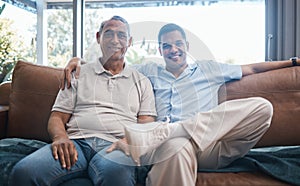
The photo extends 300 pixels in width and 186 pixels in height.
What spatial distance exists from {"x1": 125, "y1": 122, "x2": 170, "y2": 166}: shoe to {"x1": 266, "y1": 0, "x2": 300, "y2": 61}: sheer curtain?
5.02 ft

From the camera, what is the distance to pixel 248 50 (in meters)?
2.53

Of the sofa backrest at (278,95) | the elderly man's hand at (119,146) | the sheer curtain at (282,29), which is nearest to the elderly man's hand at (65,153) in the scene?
the elderly man's hand at (119,146)

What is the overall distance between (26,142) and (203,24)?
1414 mm

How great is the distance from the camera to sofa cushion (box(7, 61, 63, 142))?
1.81 m

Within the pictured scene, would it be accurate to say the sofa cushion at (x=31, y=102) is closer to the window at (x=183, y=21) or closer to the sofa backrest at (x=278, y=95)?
the window at (x=183, y=21)

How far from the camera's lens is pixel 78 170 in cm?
131

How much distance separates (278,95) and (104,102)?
89cm

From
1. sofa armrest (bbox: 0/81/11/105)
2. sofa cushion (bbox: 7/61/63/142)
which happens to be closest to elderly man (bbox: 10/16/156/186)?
sofa cushion (bbox: 7/61/63/142)

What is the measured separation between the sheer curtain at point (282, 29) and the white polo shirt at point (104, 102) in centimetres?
133

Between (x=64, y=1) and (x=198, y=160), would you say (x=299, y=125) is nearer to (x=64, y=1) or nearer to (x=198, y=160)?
(x=198, y=160)

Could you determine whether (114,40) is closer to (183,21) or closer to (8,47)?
(183,21)

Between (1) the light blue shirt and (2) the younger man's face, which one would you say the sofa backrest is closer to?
(1) the light blue shirt

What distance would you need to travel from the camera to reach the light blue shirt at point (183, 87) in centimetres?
151

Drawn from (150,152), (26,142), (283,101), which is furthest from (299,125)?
(26,142)
